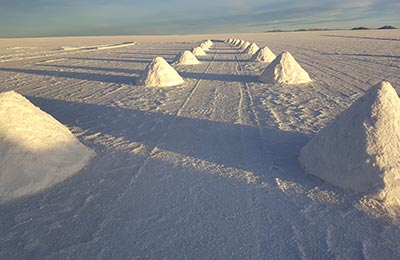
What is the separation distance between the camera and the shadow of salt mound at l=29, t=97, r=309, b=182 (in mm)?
4926

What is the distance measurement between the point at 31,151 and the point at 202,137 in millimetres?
2803

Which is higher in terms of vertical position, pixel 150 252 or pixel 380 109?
pixel 380 109

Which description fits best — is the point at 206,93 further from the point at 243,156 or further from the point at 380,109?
the point at 380,109

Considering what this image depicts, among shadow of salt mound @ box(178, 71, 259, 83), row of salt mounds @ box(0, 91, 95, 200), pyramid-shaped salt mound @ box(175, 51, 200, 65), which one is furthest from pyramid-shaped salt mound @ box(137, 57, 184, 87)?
Result: pyramid-shaped salt mound @ box(175, 51, 200, 65)

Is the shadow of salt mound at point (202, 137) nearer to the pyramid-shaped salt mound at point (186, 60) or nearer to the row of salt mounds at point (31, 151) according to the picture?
the row of salt mounds at point (31, 151)

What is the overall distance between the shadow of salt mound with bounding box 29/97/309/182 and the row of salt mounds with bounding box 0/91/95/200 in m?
1.24

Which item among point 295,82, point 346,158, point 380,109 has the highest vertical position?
point 380,109

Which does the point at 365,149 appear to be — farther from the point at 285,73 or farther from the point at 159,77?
the point at 159,77

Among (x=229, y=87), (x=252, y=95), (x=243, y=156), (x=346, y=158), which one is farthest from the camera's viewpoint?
(x=229, y=87)

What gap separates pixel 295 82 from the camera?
10.9 meters

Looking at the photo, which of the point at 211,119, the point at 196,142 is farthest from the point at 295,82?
the point at 196,142

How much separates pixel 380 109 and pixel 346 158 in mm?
810

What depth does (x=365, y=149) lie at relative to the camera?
13.0ft

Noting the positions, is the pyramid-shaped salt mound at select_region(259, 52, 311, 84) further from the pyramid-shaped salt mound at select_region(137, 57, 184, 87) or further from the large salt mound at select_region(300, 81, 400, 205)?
the large salt mound at select_region(300, 81, 400, 205)
